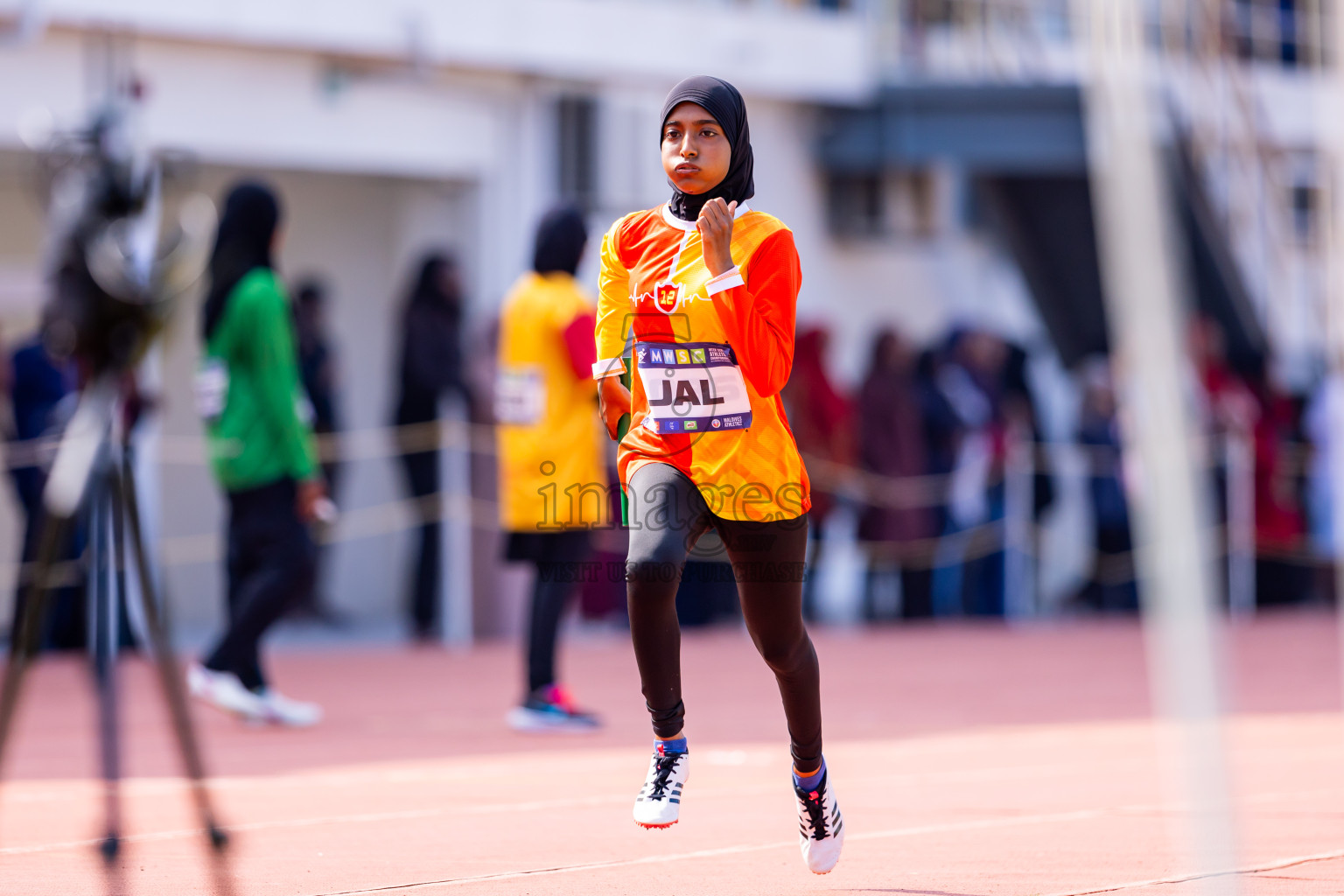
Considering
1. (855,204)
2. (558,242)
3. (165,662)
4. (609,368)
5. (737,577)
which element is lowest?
(165,662)

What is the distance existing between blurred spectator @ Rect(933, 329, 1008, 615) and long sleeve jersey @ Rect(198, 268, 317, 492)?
8087 mm

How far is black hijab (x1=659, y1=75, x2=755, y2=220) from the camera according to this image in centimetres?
544

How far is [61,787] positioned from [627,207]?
404 inches

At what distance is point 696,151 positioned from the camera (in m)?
5.43

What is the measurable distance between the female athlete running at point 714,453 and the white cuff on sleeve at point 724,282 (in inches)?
0.5

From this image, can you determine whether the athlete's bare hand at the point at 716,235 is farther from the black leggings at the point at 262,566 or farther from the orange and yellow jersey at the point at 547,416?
the black leggings at the point at 262,566

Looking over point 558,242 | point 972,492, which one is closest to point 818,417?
point 972,492

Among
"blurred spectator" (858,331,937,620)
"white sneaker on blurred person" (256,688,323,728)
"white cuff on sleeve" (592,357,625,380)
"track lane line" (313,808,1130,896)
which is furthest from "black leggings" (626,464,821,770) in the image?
"blurred spectator" (858,331,937,620)

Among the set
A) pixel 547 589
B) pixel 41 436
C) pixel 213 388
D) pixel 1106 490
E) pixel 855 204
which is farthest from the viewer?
pixel 855 204

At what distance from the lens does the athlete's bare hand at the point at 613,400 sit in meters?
5.78

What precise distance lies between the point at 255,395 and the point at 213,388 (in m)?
0.17

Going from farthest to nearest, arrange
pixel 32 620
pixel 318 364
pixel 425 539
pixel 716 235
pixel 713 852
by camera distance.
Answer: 1. pixel 425 539
2. pixel 318 364
3. pixel 713 852
4. pixel 716 235
5. pixel 32 620

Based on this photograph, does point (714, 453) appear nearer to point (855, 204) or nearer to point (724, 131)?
point (724, 131)

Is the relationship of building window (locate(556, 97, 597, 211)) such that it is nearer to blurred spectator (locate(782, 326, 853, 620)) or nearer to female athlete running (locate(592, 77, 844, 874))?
blurred spectator (locate(782, 326, 853, 620))
